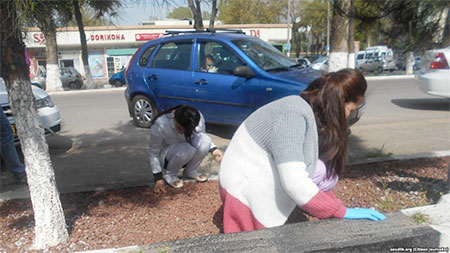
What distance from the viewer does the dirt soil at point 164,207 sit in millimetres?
2551

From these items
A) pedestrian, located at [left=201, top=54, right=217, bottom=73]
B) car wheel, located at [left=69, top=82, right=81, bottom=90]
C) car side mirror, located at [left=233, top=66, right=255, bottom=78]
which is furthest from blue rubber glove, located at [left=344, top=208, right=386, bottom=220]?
car wheel, located at [left=69, top=82, right=81, bottom=90]

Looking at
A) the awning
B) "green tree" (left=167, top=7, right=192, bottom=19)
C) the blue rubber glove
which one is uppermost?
the awning

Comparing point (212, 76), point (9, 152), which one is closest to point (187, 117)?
point (9, 152)

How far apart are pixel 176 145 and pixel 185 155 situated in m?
0.14

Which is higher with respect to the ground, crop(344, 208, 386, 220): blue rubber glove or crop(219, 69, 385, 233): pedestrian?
crop(219, 69, 385, 233): pedestrian

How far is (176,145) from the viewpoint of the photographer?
3.45 metres

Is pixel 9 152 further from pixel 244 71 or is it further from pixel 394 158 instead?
pixel 394 158

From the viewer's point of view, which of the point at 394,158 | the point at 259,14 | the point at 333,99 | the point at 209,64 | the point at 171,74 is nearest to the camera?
the point at 333,99

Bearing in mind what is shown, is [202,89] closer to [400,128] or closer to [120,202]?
[120,202]

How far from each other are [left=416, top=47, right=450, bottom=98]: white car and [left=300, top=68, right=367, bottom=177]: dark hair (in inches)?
234

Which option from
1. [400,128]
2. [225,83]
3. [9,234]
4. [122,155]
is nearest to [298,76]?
[225,83]

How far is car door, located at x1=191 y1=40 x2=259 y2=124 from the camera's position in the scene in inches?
206

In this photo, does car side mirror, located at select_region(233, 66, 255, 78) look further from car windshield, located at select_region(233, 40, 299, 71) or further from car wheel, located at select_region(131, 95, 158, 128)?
car wheel, located at select_region(131, 95, 158, 128)

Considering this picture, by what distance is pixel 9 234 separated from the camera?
2.63 m
